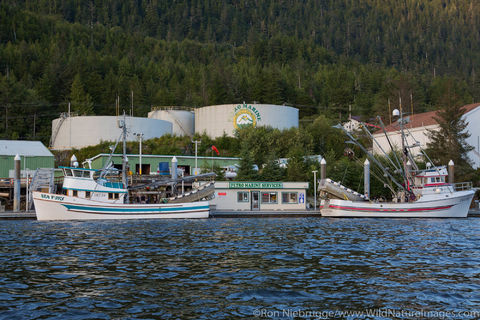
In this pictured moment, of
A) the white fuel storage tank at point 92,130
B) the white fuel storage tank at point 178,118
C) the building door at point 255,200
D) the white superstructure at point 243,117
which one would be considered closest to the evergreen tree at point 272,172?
the building door at point 255,200

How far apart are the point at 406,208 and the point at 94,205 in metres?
30.2

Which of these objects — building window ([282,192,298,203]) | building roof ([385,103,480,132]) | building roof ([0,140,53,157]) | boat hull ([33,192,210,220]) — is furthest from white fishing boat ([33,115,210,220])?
building roof ([385,103,480,132])

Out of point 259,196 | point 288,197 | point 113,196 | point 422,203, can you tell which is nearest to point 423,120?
point 422,203

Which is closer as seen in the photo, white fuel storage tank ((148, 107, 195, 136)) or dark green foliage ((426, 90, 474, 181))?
dark green foliage ((426, 90, 474, 181))

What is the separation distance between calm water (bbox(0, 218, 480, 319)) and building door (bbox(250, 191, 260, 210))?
84.8 ft

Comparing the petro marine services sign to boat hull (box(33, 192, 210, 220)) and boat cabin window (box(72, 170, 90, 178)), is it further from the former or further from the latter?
boat cabin window (box(72, 170, 90, 178))

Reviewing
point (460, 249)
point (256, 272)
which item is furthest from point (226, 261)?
point (460, 249)

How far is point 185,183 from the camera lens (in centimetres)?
6031

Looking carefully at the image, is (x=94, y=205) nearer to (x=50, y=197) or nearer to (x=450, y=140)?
(x=50, y=197)

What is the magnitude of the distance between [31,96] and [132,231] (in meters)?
83.9

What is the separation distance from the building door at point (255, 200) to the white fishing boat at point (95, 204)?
31.8 ft

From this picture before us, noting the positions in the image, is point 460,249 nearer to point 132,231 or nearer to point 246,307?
point 246,307

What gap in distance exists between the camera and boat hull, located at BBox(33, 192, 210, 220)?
149 feet

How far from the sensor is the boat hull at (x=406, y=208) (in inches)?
1981
